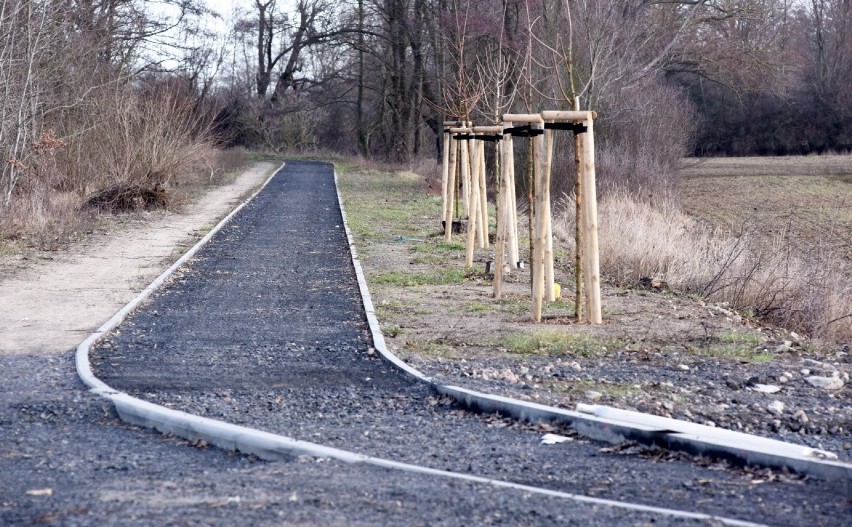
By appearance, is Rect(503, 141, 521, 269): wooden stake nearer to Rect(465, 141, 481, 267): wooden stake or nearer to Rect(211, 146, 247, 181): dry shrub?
Rect(465, 141, 481, 267): wooden stake

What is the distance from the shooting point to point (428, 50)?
4981 cm

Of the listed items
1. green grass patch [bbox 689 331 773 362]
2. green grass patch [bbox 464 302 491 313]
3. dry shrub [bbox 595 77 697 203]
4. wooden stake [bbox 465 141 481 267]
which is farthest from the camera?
dry shrub [bbox 595 77 697 203]

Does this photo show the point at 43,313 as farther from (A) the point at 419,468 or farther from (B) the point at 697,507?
(B) the point at 697,507

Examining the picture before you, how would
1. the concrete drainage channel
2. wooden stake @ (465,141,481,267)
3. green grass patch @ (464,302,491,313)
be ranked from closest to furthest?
the concrete drainage channel < green grass patch @ (464,302,491,313) < wooden stake @ (465,141,481,267)

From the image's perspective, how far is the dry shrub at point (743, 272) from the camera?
11.9 meters

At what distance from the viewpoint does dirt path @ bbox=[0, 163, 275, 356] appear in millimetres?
9914

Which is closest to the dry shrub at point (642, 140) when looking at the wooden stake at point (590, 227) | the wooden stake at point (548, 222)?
the wooden stake at point (548, 222)

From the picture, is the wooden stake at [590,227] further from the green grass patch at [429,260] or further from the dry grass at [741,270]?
the green grass patch at [429,260]

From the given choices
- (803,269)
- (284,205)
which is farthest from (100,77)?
(803,269)

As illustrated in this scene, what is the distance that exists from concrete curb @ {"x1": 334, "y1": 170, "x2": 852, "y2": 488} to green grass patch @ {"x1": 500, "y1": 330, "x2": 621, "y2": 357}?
72.9 inches

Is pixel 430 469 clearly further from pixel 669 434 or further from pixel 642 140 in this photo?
pixel 642 140

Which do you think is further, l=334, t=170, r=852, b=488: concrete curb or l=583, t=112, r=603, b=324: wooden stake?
l=583, t=112, r=603, b=324: wooden stake

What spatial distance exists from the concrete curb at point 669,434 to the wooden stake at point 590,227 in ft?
10.7

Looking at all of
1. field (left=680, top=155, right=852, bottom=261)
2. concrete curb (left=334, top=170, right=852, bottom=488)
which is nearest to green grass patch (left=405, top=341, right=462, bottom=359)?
concrete curb (left=334, top=170, right=852, bottom=488)
